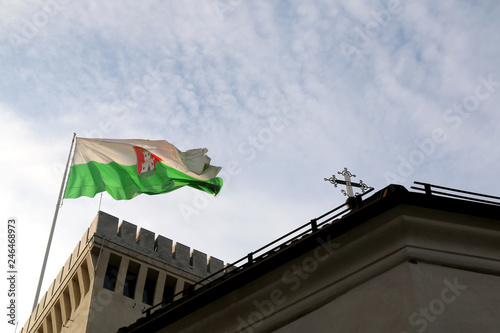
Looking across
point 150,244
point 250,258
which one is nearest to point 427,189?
point 250,258

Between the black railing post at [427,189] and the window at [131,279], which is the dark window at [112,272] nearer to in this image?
the window at [131,279]

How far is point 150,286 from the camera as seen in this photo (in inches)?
1080

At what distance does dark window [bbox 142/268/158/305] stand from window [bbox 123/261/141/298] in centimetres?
45

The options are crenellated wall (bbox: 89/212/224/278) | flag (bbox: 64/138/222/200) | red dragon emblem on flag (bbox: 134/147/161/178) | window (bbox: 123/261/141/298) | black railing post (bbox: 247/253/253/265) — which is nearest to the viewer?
black railing post (bbox: 247/253/253/265)

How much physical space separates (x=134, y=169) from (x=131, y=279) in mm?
4386

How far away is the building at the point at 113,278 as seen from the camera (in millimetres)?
25297

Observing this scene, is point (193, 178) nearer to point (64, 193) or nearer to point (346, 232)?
point (64, 193)

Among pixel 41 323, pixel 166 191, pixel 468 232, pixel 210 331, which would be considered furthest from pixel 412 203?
pixel 41 323

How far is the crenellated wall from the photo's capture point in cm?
2775

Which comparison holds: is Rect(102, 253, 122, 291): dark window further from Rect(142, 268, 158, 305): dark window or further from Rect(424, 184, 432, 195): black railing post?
Rect(424, 184, 432, 195): black railing post

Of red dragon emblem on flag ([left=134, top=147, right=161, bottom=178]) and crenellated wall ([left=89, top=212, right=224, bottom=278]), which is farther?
crenellated wall ([left=89, top=212, right=224, bottom=278])

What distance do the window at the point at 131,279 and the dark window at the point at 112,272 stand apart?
432 millimetres

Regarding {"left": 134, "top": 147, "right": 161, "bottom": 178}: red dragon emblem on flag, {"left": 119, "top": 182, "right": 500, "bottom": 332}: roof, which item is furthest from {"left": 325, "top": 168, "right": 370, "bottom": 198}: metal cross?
{"left": 134, "top": 147, "right": 161, "bottom": 178}: red dragon emblem on flag

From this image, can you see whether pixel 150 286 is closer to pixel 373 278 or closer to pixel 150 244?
pixel 150 244
